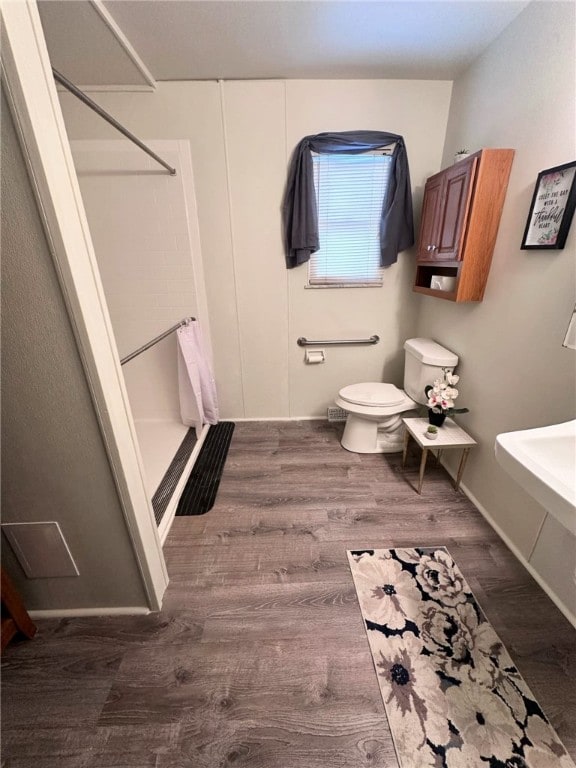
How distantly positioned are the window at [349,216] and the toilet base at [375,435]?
1040mm

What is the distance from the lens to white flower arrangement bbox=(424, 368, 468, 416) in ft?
5.61

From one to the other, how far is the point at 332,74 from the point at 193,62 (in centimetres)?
82

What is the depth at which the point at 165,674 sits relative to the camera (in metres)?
1.02

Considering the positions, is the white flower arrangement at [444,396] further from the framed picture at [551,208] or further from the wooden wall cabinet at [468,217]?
the framed picture at [551,208]

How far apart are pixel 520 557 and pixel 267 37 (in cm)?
282

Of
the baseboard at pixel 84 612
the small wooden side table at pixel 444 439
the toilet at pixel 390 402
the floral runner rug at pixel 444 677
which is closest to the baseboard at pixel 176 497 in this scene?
the baseboard at pixel 84 612

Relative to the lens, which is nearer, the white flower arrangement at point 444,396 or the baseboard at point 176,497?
the baseboard at point 176,497

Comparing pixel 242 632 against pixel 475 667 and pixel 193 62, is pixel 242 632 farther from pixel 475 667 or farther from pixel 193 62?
pixel 193 62

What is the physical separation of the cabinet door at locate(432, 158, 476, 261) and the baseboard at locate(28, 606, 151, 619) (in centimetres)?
223

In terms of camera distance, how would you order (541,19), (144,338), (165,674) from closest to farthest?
1. (165,674)
2. (541,19)
3. (144,338)

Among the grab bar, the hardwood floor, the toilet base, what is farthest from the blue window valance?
the hardwood floor

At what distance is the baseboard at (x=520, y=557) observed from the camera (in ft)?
3.84

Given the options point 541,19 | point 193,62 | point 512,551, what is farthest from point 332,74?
point 512,551

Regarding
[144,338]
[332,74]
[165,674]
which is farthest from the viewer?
[144,338]
